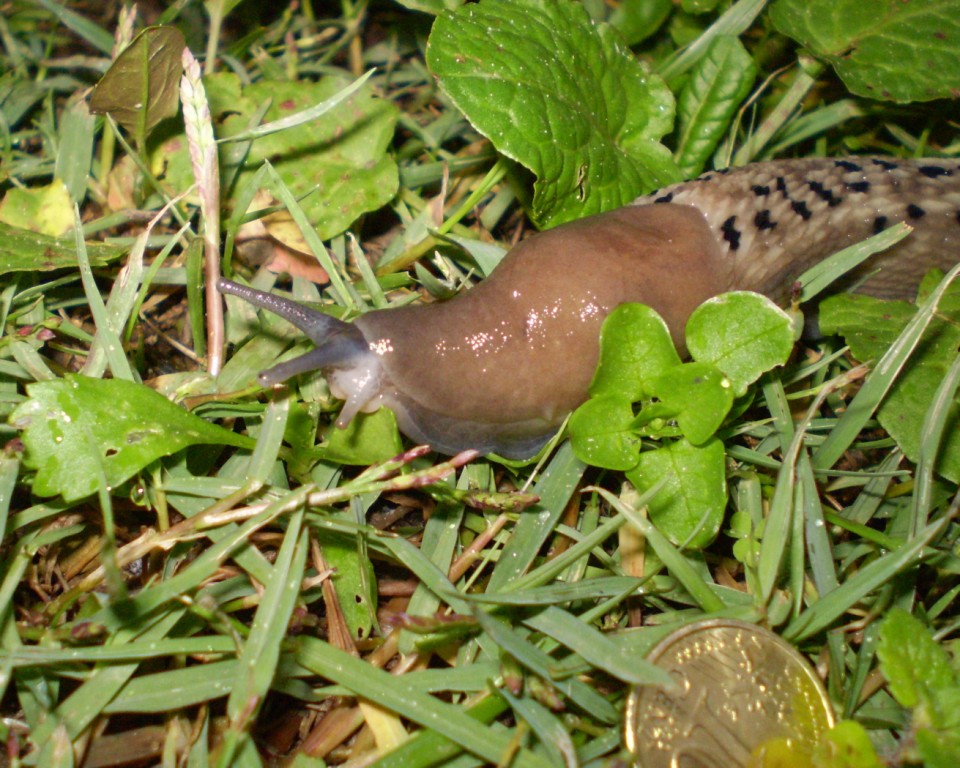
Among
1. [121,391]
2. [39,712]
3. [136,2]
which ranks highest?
[136,2]

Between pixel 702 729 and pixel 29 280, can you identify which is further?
pixel 29 280

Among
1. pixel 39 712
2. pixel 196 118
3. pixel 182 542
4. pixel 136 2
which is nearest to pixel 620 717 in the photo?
pixel 182 542

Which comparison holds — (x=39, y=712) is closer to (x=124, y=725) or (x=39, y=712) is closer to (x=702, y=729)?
(x=124, y=725)

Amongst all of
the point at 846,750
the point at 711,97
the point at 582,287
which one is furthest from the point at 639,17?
the point at 846,750

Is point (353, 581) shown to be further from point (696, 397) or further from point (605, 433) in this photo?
point (696, 397)

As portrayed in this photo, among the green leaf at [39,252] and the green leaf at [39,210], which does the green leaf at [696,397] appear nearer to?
the green leaf at [39,252]

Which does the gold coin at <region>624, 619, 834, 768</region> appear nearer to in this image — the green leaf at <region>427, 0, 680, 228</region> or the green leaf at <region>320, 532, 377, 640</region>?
the green leaf at <region>320, 532, 377, 640</region>

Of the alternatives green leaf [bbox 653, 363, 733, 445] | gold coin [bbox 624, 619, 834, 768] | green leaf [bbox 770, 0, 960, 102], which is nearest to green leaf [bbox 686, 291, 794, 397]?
green leaf [bbox 653, 363, 733, 445]
